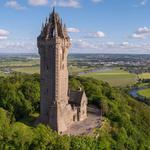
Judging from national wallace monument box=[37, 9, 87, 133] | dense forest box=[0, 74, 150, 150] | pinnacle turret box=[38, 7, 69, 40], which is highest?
pinnacle turret box=[38, 7, 69, 40]

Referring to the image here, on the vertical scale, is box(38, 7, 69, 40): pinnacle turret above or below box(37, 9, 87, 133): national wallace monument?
above

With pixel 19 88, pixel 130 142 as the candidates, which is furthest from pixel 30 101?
pixel 130 142

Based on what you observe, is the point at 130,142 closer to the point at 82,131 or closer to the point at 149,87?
the point at 82,131

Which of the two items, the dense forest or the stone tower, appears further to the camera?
the stone tower

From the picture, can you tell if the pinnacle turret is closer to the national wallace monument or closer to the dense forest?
the national wallace monument

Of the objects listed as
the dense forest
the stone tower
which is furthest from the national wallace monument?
the dense forest

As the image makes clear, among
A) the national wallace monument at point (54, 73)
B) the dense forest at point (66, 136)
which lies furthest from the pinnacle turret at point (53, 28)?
the dense forest at point (66, 136)

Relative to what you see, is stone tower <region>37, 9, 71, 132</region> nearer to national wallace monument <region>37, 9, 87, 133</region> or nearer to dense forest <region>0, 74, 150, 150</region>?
national wallace monument <region>37, 9, 87, 133</region>

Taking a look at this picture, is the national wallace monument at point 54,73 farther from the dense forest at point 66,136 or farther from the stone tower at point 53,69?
the dense forest at point 66,136
